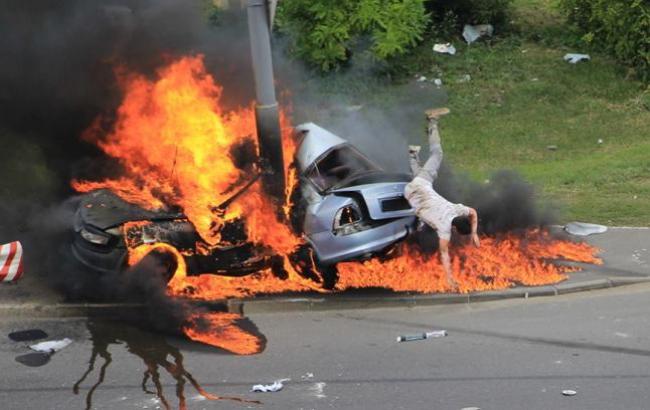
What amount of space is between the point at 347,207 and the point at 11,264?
3401mm

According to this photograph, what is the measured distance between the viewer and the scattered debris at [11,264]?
28.3ft

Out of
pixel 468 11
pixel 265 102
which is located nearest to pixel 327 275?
pixel 265 102

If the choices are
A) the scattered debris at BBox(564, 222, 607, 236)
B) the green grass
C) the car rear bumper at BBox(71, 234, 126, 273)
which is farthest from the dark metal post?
the green grass

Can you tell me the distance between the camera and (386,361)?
711cm

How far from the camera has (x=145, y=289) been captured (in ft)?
27.5

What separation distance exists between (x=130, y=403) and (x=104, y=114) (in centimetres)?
524

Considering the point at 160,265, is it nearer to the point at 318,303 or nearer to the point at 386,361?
the point at 318,303

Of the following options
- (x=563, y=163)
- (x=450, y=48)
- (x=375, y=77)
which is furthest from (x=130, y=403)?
(x=450, y=48)

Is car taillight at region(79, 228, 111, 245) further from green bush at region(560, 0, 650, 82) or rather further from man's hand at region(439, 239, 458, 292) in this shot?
green bush at region(560, 0, 650, 82)

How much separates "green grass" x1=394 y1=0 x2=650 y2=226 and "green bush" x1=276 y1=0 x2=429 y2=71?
5.10 ft

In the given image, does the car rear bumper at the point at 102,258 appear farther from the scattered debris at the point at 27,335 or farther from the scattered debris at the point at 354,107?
the scattered debris at the point at 354,107

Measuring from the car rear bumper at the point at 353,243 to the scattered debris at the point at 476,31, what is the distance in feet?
33.3

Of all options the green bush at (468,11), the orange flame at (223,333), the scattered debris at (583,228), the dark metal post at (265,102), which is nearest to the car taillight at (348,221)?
the dark metal post at (265,102)

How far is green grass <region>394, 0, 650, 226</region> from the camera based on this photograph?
498 inches
